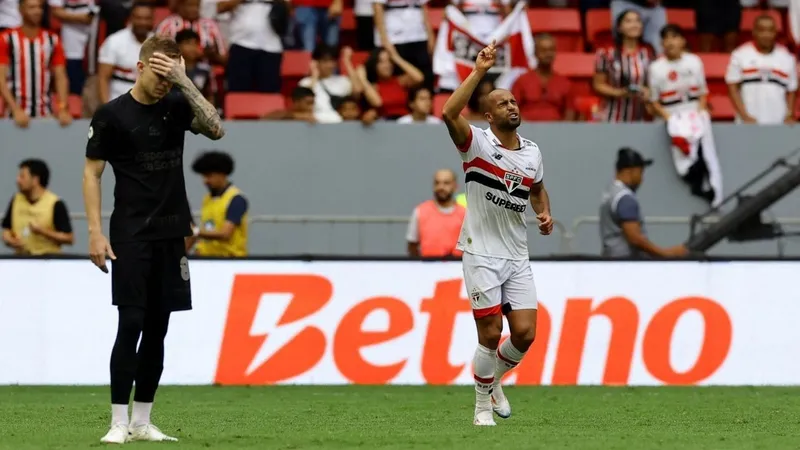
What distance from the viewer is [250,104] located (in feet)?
57.8

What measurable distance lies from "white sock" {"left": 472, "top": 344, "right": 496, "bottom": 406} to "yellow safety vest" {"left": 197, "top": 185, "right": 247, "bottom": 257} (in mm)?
5221

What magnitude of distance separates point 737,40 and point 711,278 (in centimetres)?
625

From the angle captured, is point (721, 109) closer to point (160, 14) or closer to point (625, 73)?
point (625, 73)

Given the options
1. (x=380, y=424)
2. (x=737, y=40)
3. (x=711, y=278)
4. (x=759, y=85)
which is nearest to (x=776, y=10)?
(x=737, y=40)

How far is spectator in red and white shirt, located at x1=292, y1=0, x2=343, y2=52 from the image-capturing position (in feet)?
60.3

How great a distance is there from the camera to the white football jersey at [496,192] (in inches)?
384

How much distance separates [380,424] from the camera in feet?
32.9

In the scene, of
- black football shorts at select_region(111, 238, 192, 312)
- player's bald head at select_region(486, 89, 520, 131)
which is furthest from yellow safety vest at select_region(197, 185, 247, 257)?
black football shorts at select_region(111, 238, 192, 312)

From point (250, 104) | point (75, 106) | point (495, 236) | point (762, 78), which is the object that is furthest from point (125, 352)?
point (762, 78)

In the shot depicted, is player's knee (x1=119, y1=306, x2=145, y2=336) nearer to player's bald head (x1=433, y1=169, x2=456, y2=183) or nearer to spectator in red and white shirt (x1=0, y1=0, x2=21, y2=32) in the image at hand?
player's bald head (x1=433, y1=169, x2=456, y2=183)

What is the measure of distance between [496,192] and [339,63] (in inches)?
346

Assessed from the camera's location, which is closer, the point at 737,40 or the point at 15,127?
the point at 15,127

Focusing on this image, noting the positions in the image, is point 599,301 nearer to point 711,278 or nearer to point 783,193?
point 711,278

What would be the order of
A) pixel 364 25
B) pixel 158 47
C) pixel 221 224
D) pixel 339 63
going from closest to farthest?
pixel 158 47
pixel 221 224
pixel 339 63
pixel 364 25
